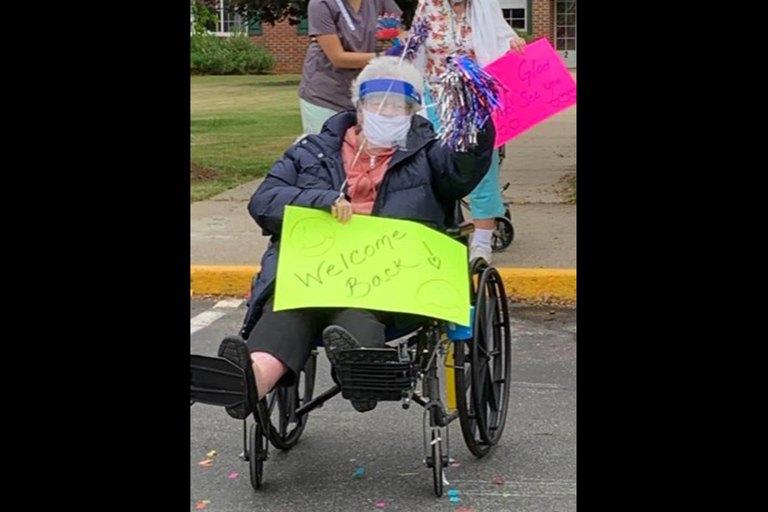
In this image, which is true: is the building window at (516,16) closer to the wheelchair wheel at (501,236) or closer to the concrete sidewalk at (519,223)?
the concrete sidewalk at (519,223)

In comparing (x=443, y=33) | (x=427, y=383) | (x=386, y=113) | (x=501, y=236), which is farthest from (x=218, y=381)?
(x=501, y=236)

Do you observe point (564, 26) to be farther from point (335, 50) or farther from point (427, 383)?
point (427, 383)

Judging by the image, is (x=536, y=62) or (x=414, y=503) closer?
(x=414, y=503)

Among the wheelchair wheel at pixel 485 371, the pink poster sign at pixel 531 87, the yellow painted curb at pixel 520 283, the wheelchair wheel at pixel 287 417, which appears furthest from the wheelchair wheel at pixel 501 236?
the wheelchair wheel at pixel 287 417

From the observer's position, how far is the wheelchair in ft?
11.7

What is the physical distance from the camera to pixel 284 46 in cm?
2998

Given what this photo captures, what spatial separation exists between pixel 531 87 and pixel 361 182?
1.82 meters

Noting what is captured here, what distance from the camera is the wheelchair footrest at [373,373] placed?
3.58 metres
